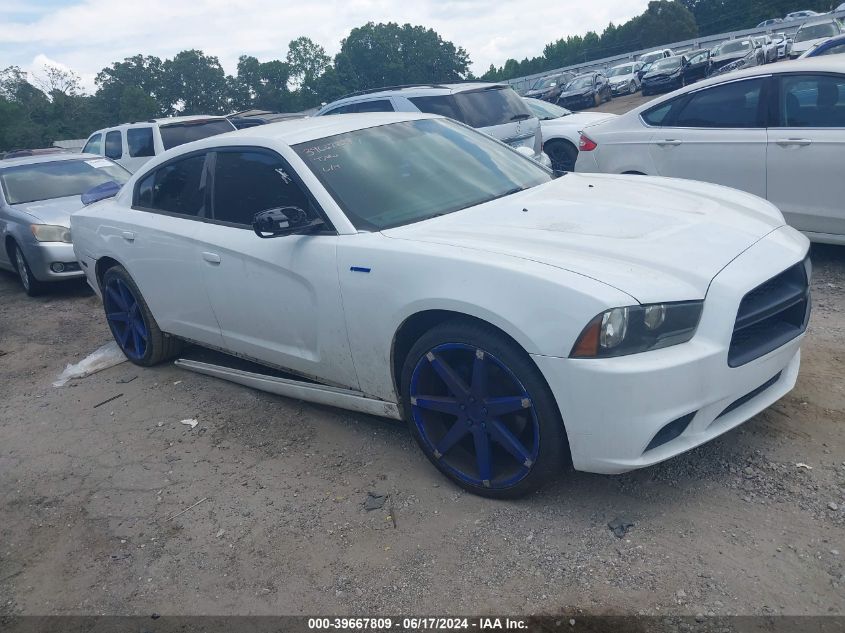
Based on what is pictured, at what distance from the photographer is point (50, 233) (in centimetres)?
814

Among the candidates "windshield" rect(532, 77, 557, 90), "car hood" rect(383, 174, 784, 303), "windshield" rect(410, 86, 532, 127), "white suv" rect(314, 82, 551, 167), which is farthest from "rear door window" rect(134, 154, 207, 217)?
"windshield" rect(532, 77, 557, 90)

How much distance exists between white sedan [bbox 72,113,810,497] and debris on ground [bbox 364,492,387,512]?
1.05ft

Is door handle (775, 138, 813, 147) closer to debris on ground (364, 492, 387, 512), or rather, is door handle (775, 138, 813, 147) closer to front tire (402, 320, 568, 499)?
front tire (402, 320, 568, 499)

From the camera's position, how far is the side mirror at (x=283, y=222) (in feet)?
11.6

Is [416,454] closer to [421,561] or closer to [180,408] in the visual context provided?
[421,561]

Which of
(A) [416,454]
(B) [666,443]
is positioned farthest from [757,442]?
(A) [416,454]

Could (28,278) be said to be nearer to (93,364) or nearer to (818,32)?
(93,364)

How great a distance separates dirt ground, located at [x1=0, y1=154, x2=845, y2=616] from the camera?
8.63ft

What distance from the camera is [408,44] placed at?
8781cm

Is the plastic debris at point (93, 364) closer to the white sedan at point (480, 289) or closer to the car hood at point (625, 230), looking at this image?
the white sedan at point (480, 289)

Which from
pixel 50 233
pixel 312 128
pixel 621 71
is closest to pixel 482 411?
pixel 312 128

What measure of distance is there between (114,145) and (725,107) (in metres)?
11.1

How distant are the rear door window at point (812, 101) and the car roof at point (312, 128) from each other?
296 cm

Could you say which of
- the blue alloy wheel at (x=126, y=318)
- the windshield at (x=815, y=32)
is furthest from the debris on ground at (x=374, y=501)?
the windshield at (x=815, y=32)
